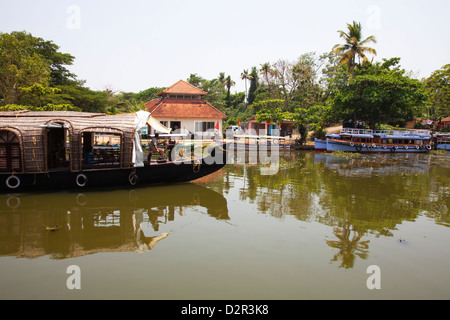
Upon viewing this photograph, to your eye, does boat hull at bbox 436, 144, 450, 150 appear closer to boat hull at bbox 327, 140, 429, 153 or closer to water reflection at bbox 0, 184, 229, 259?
boat hull at bbox 327, 140, 429, 153

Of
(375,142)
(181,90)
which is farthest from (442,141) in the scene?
(181,90)

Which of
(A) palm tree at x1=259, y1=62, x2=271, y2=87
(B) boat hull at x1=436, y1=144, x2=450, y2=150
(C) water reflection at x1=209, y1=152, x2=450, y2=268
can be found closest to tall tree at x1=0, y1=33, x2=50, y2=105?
(C) water reflection at x1=209, y1=152, x2=450, y2=268

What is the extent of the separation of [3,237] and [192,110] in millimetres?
22137

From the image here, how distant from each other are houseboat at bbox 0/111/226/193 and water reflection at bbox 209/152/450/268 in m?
2.38

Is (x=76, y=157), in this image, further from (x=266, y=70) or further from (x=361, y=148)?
(x=266, y=70)

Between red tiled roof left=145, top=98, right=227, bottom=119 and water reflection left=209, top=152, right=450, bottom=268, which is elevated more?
red tiled roof left=145, top=98, right=227, bottom=119

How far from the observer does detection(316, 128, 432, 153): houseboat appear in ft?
84.3

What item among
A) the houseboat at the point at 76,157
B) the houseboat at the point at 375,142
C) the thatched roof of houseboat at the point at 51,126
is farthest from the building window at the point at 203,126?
the thatched roof of houseboat at the point at 51,126

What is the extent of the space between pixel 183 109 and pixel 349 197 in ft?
65.7

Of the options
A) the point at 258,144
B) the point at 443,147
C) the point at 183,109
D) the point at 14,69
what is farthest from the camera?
the point at 443,147

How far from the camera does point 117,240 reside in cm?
660

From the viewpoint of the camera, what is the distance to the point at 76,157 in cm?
982
